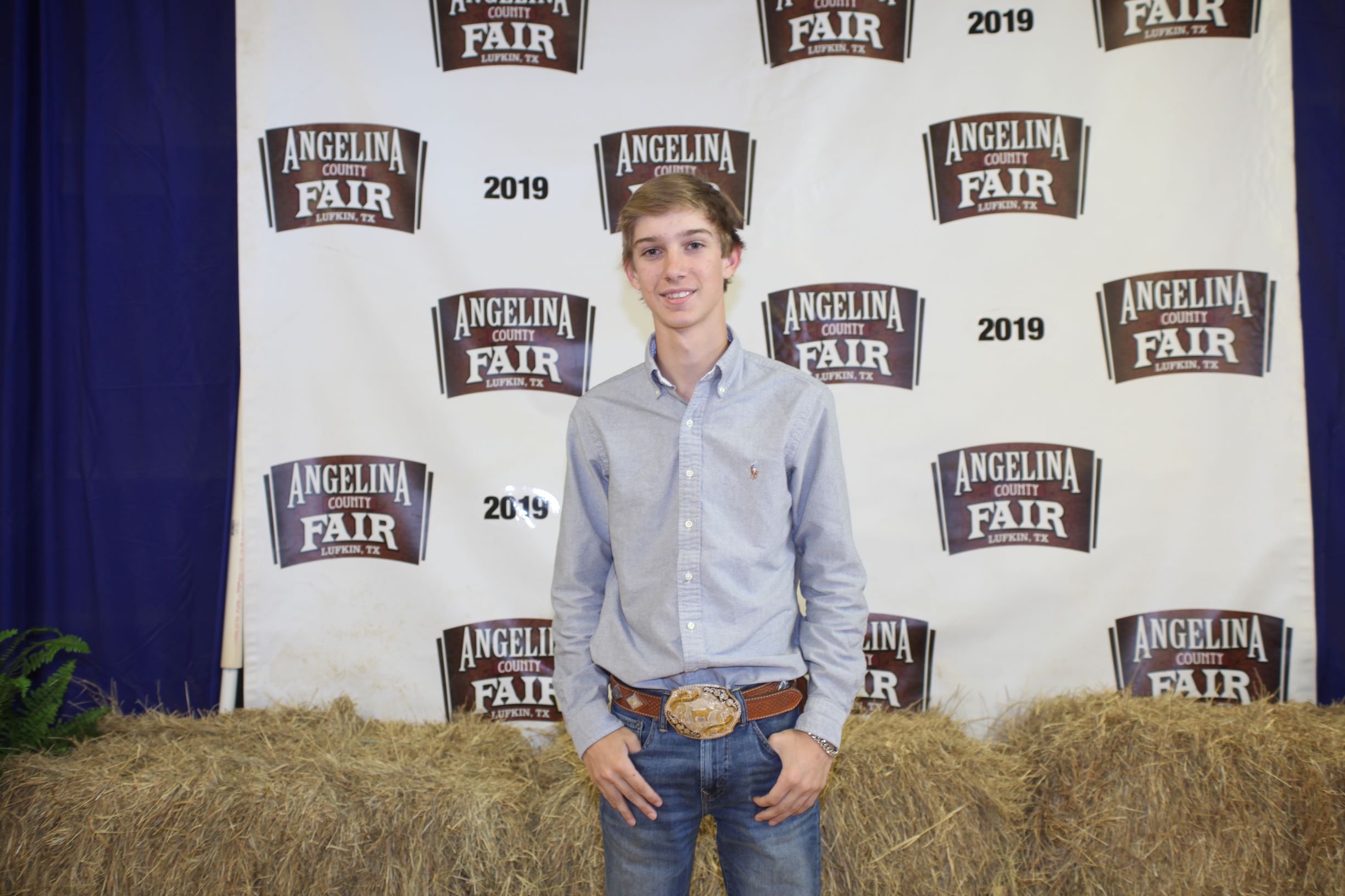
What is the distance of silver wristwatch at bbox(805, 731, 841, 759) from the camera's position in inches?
53.2

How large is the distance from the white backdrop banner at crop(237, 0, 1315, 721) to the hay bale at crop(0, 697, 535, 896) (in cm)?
57

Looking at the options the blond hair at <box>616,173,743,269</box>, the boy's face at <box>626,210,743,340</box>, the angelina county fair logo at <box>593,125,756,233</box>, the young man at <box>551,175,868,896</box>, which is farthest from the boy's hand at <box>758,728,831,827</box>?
the angelina county fair logo at <box>593,125,756,233</box>

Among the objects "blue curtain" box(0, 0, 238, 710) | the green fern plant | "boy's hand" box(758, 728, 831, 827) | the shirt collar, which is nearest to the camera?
"boy's hand" box(758, 728, 831, 827)

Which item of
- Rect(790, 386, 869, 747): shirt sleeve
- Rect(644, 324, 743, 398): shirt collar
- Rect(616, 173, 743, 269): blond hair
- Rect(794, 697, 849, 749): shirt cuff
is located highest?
Rect(616, 173, 743, 269): blond hair

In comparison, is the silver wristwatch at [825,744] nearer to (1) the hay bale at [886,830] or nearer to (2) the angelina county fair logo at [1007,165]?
(1) the hay bale at [886,830]

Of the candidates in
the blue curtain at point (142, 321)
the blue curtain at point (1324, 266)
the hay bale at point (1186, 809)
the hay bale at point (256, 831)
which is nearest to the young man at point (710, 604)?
the hay bale at point (256, 831)

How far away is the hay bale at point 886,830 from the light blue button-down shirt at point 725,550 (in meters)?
0.89

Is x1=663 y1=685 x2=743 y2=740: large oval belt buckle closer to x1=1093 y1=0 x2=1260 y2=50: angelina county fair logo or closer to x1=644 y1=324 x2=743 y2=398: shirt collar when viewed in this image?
x1=644 y1=324 x2=743 y2=398: shirt collar

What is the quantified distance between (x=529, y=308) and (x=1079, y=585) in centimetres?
196

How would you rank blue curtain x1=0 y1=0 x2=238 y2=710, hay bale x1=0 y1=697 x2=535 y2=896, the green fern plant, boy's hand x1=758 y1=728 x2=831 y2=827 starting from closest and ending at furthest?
boy's hand x1=758 y1=728 x2=831 y2=827 < hay bale x1=0 y1=697 x2=535 y2=896 < the green fern plant < blue curtain x1=0 y1=0 x2=238 y2=710

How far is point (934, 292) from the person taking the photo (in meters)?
2.82

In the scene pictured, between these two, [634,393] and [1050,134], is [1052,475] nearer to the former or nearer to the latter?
[1050,134]

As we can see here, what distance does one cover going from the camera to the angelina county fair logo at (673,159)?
9.29 ft

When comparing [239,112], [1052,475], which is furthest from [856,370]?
[239,112]
